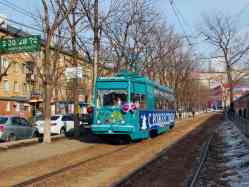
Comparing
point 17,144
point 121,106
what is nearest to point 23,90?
point 17,144

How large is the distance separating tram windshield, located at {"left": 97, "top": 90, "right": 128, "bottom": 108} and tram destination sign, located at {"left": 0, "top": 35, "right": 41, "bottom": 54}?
11.6 ft

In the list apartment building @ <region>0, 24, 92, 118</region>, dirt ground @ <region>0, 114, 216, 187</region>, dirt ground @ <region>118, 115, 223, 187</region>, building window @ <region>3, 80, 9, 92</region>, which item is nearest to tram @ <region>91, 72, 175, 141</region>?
dirt ground @ <region>0, 114, 216, 187</region>

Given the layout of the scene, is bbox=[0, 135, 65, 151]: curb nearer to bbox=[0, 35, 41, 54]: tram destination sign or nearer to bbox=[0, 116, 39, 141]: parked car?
bbox=[0, 116, 39, 141]: parked car

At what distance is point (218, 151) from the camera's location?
1828 cm

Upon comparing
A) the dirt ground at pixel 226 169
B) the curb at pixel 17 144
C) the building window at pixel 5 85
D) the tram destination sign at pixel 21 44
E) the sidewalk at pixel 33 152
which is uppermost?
the building window at pixel 5 85

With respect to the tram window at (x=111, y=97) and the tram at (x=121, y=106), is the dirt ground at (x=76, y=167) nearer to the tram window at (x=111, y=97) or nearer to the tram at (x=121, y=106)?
the tram at (x=121, y=106)

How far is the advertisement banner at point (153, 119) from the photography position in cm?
2108

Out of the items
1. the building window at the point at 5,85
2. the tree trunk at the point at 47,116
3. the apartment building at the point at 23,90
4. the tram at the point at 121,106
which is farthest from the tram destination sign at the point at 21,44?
the building window at the point at 5,85

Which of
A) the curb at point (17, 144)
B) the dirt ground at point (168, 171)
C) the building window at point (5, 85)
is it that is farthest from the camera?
the building window at point (5, 85)

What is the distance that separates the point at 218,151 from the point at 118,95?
5.11 metres

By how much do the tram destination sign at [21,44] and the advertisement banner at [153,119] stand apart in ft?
18.6

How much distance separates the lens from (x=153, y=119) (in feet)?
76.6

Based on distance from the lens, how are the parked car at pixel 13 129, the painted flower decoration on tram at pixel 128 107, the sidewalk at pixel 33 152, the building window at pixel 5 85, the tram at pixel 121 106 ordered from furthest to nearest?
1. the building window at pixel 5 85
2. the parked car at pixel 13 129
3. the tram at pixel 121 106
4. the painted flower decoration on tram at pixel 128 107
5. the sidewalk at pixel 33 152

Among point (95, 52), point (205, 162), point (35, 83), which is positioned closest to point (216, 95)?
point (35, 83)
